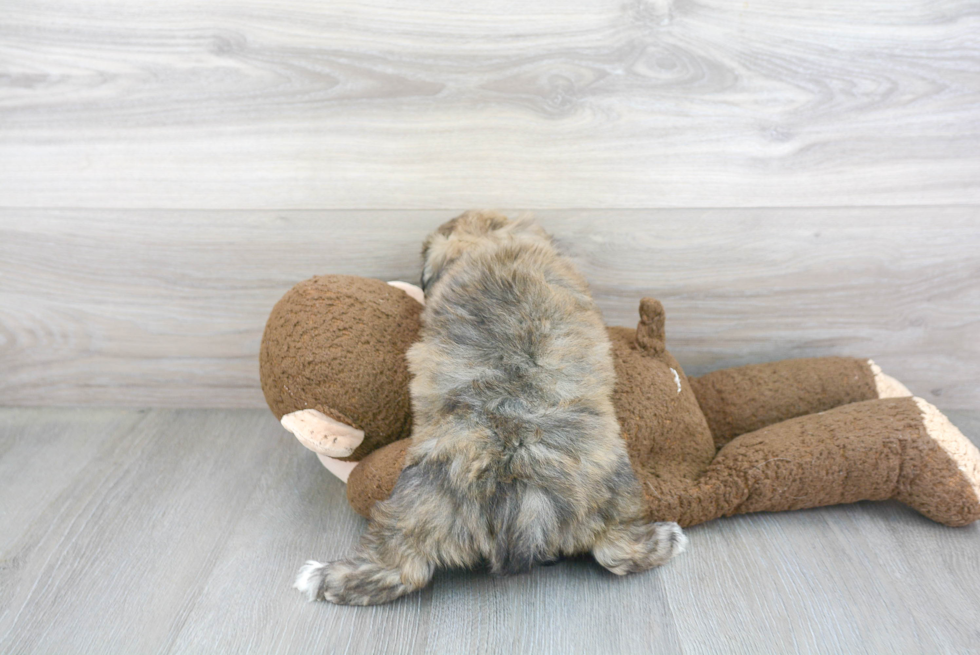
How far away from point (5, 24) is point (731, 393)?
1.28m

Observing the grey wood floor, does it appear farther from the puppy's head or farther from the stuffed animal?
the puppy's head

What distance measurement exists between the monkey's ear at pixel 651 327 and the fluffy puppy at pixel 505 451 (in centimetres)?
12

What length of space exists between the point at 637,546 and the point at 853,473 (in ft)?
1.06

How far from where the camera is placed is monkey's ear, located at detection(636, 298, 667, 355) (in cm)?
89

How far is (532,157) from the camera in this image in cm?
102

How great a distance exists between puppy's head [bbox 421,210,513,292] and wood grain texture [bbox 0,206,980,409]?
142 millimetres

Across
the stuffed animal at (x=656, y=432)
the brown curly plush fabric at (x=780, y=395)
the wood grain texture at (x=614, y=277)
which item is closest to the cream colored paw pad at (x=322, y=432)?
the stuffed animal at (x=656, y=432)

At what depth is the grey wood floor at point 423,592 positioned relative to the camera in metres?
0.73

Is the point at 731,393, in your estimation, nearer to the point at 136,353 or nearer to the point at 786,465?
the point at 786,465

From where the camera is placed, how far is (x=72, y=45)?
1.00m

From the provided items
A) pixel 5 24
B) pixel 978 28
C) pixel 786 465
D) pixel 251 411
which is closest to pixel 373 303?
pixel 251 411

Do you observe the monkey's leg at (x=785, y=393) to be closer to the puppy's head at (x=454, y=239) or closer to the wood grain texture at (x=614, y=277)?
the wood grain texture at (x=614, y=277)

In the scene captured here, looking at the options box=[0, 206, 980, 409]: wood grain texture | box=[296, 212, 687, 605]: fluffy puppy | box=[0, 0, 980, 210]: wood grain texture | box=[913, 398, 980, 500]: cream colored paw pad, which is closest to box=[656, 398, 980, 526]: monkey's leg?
box=[913, 398, 980, 500]: cream colored paw pad

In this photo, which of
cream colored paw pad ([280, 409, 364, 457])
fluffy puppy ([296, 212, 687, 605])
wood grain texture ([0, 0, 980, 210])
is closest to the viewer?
fluffy puppy ([296, 212, 687, 605])
